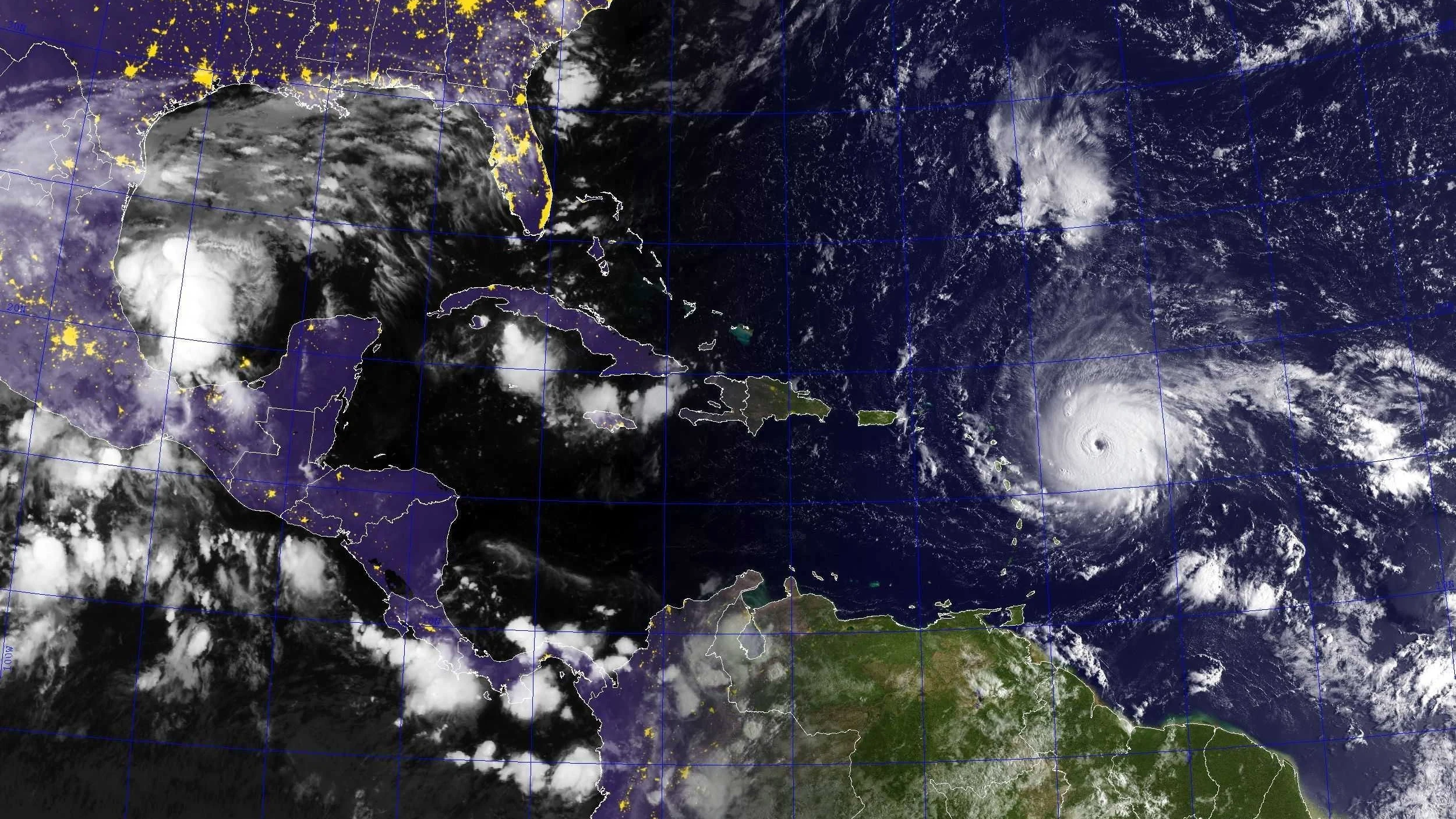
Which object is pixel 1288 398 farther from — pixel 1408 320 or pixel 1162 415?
pixel 1408 320

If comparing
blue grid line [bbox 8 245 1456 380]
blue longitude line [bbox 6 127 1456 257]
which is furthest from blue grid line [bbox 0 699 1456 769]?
blue longitude line [bbox 6 127 1456 257]

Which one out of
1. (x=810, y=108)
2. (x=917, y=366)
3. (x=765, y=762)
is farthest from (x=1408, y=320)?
(x=765, y=762)

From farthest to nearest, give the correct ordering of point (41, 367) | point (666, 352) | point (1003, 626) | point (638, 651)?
point (666, 352) → point (1003, 626) → point (638, 651) → point (41, 367)

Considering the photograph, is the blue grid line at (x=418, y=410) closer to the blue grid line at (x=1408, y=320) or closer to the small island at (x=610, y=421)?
the small island at (x=610, y=421)

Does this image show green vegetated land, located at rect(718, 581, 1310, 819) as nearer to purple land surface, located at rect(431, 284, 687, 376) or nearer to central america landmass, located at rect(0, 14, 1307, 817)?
central america landmass, located at rect(0, 14, 1307, 817)

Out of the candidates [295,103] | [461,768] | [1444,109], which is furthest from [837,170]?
[461,768]

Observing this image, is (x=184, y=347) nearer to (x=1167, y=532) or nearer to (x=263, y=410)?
(x=263, y=410)
